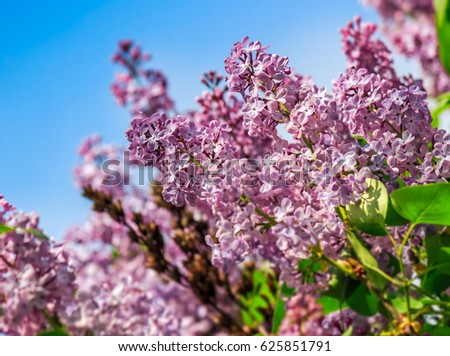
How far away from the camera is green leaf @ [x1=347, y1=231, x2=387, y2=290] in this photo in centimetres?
106

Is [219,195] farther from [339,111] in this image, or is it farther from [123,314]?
[123,314]

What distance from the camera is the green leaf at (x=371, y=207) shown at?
0.98 metres

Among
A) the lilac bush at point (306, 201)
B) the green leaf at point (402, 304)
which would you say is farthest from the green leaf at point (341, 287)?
the green leaf at point (402, 304)

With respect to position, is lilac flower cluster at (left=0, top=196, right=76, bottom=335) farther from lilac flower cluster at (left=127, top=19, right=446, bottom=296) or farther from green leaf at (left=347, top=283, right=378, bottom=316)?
green leaf at (left=347, top=283, right=378, bottom=316)

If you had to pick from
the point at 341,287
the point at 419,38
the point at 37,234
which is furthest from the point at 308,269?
the point at 419,38

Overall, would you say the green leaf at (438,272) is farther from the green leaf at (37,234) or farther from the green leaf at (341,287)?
the green leaf at (37,234)

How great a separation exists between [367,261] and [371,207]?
0.13 meters

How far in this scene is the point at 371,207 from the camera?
3.25ft

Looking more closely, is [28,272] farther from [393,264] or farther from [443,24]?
[443,24]

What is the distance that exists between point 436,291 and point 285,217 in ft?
1.48

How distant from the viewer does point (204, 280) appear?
1827 millimetres

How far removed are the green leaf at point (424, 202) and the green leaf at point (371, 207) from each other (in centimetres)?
2

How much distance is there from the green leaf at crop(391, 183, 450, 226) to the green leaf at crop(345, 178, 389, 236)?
0.02 m
